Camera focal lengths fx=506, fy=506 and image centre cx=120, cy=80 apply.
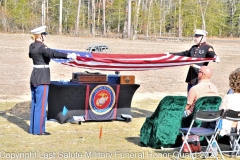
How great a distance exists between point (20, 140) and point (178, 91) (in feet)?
28.6

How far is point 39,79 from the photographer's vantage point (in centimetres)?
878

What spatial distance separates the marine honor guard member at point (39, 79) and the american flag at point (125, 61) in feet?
2.57

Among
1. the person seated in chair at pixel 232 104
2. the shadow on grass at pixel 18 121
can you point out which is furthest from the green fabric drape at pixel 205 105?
the shadow on grass at pixel 18 121

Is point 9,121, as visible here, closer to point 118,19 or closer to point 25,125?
point 25,125

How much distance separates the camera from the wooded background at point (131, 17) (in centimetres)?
5934

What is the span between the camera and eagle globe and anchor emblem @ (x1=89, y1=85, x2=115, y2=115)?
10.0 metres

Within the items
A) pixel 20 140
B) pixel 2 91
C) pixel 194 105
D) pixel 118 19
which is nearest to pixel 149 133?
pixel 194 105

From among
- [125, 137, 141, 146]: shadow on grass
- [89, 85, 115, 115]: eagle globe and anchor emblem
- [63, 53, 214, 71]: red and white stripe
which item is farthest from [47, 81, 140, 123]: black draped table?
[125, 137, 141, 146]: shadow on grass

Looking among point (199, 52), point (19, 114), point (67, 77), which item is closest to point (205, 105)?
point (199, 52)

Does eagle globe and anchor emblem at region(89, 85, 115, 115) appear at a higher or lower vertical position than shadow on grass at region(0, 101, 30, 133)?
higher

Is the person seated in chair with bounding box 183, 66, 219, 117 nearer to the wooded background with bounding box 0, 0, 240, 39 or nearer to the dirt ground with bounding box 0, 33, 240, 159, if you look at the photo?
the dirt ground with bounding box 0, 33, 240, 159

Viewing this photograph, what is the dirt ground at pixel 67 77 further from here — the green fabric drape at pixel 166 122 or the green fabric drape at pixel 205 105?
the green fabric drape at pixel 205 105

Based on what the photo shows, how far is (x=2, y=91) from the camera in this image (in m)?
14.5

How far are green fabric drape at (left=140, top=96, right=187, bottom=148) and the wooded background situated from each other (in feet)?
153
